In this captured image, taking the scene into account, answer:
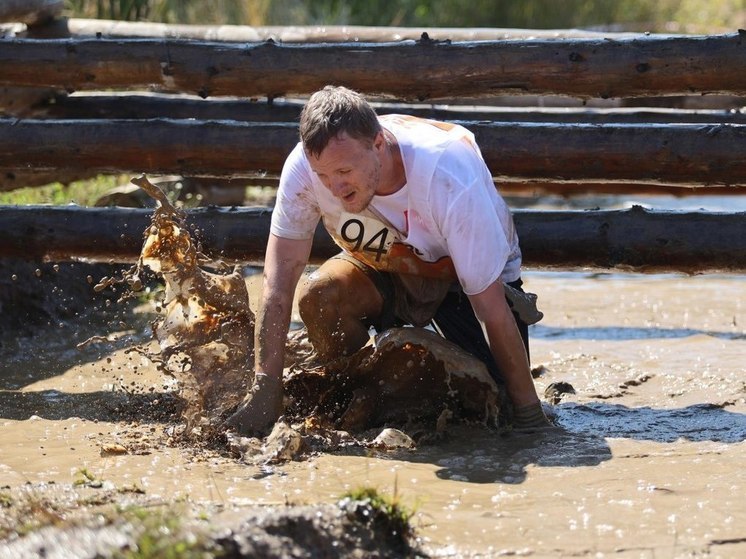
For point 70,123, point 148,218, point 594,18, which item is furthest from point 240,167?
point 594,18

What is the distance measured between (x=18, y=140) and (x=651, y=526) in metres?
4.36

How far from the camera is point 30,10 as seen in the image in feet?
25.9

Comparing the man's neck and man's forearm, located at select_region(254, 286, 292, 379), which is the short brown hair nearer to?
the man's neck

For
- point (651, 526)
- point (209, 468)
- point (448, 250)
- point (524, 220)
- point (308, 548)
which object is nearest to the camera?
point (308, 548)

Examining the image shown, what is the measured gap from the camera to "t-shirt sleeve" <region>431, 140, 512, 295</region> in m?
4.25

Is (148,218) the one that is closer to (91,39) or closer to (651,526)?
(91,39)

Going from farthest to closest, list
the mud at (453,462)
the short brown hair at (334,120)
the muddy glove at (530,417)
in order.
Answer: the muddy glove at (530,417)
the short brown hair at (334,120)
the mud at (453,462)

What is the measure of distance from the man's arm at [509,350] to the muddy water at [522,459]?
107 millimetres

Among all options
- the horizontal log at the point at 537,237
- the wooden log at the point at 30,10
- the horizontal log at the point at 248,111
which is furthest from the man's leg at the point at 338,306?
the wooden log at the point at 30,10

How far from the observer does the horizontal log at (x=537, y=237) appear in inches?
228

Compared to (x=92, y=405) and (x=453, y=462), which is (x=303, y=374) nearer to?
(x=453, y=462)

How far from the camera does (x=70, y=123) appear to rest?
650 centimetres

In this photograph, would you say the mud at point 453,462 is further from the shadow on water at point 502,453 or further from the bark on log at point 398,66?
the bark on log at point 398,66

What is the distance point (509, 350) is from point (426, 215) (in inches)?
24.3
